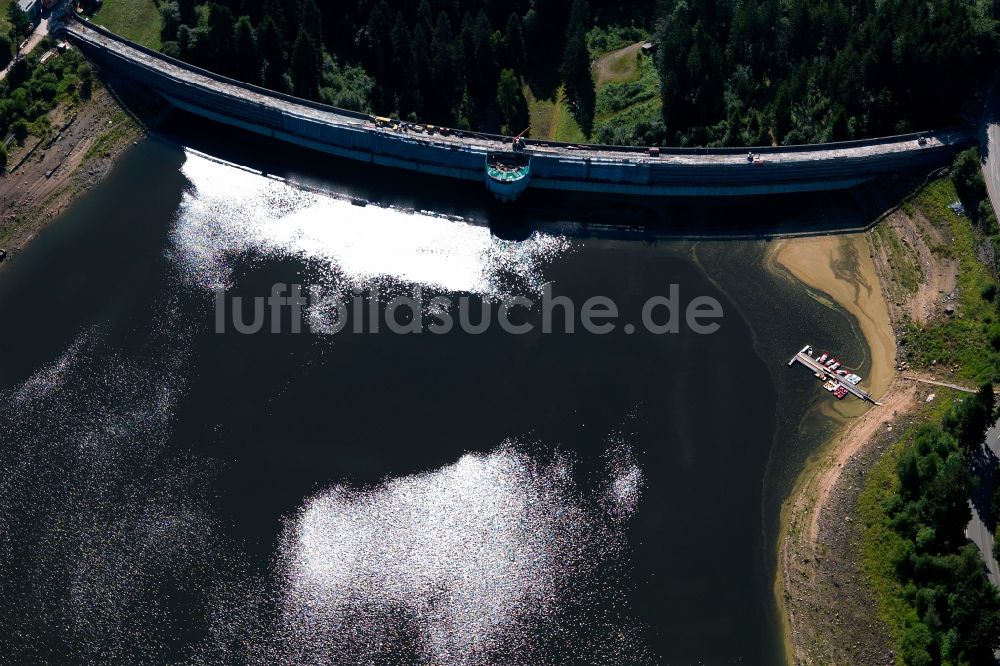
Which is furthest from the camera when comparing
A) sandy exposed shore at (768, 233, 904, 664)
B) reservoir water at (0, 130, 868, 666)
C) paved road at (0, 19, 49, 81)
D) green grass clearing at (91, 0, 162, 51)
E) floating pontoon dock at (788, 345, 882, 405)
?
green grass clearing at (91, 0, 162, 51)

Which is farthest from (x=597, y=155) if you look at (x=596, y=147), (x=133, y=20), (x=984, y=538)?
(x=133, y=20)

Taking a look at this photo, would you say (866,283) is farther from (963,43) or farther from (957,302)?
(963,43)

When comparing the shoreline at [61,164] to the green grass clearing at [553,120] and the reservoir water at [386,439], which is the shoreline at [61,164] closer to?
the reservoir water at [386,439]

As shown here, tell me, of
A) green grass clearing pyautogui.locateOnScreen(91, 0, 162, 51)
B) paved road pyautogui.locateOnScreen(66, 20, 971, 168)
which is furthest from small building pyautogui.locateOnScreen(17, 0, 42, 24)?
paved road pyautogui.locateOnScreen(66, 20, 971, 168)

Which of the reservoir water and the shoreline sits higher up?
the shoreline

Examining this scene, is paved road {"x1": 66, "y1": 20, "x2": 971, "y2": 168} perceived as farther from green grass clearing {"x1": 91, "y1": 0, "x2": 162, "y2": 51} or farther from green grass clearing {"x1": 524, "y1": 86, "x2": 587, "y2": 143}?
green grass clearing {"x1": 91, "y1": 0, "x2": 162, "y2": 51}

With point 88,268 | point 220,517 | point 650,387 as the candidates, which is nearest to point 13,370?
point 88,268

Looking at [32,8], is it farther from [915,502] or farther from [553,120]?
[915,502]
